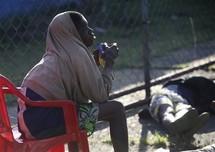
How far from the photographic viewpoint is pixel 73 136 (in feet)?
11.1

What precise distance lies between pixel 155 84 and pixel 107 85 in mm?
2495

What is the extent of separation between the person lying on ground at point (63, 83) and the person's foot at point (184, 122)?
86 cm

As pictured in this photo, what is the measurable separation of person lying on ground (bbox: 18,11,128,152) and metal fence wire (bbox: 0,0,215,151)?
1.03 meters

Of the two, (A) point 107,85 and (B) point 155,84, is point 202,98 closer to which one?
(B) point 155,84

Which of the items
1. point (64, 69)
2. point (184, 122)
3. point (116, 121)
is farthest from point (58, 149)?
point (184, 122)

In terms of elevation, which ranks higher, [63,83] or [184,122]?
[63,83]

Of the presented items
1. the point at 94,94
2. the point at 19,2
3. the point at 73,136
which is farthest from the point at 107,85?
the point at 19,2

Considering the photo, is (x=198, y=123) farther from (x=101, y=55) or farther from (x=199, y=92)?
(x=101, y=55)

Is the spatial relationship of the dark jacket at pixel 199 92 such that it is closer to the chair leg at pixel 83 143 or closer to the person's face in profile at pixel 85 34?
the person's face in profile at pixel 85 34

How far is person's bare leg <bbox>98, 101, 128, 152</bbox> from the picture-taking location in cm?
358

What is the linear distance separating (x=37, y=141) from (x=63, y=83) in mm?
403

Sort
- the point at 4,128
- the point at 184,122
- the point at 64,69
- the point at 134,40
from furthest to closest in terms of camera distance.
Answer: the point at 134,40 < the point at 184,122 < the point at 64,69 < the point at 4,128

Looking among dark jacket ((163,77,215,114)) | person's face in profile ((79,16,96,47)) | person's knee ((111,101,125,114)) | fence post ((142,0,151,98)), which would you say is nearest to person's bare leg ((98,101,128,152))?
person's knee ((111,101,125,114))

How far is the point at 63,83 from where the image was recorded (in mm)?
3447
